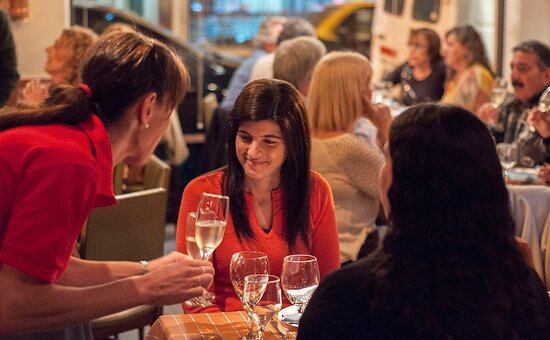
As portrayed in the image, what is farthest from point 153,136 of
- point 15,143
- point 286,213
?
point 286,213

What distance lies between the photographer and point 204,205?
97.3 inches

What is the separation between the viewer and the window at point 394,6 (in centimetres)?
994

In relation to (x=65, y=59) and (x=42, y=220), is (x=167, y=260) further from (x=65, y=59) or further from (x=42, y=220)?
(x=65, y=59)

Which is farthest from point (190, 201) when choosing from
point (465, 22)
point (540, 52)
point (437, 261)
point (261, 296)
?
point (465, 22)

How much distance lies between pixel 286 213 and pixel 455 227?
131cm

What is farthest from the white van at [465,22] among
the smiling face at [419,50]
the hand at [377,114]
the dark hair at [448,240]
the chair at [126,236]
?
the dark hair at [448,240]

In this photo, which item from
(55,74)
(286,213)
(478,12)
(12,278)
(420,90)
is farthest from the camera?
(478,12)

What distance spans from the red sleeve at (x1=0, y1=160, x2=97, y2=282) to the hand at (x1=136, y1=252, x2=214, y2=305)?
23cm

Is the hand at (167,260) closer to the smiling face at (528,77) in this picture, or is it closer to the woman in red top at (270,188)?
the woman in red top at (270,188)

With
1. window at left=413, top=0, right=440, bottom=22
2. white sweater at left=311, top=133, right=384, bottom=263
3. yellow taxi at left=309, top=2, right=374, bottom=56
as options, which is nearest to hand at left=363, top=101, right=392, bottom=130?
white sweater at left=311, top=133, right=384, bottom=263

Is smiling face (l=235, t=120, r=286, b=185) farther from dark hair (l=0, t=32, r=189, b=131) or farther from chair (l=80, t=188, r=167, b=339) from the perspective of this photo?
dark hair (l=0, t=32, r=189, b=131)

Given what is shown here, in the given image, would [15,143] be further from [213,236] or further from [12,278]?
[213,236]

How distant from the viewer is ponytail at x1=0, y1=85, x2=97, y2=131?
1862 millimetres

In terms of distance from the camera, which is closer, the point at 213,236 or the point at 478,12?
the point at 213,236
